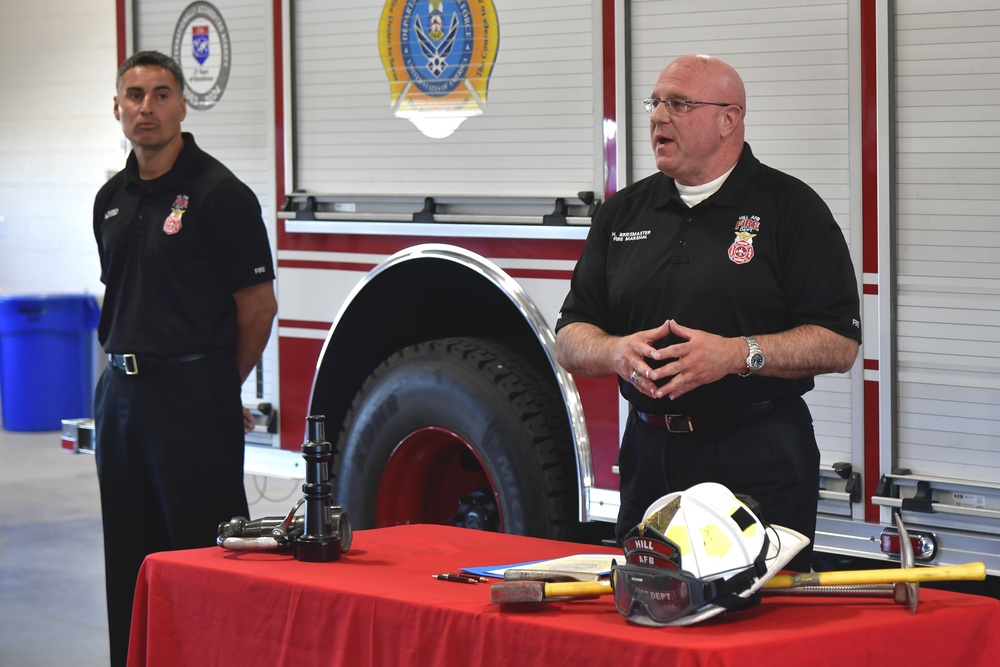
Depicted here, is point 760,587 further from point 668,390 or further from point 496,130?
point 496,130

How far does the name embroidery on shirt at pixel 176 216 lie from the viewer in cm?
377

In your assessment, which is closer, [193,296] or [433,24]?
[193,296]

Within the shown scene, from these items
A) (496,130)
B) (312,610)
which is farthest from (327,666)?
(496,130)

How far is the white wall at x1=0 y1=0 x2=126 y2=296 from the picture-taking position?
34.7 feet

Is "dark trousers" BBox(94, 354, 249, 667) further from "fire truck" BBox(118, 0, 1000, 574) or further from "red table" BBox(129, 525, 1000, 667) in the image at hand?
"red table" BBox(129, 525, 1000, 667)

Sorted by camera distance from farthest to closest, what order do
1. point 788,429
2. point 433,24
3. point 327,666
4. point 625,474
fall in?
point 433,24 → point 625,474 → point 788,429 → point 327,666

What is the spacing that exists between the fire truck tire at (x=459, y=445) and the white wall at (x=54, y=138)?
677 cm

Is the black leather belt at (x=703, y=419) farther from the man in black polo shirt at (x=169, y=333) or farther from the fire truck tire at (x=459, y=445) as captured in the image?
the man in black polo shirt at (x=169, y=333)

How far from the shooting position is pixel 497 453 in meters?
3.92

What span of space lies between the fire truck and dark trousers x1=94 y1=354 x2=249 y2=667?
537mm

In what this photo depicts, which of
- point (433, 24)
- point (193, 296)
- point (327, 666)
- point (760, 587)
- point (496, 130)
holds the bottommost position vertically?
point (327, 666)

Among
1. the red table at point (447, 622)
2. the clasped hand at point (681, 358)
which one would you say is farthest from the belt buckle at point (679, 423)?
the red table at point (447, 622)

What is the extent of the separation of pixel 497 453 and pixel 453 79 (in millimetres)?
1112

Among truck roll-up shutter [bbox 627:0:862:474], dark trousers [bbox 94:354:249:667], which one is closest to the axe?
truck roll-up shutter [bbox 627:0:862:474]
